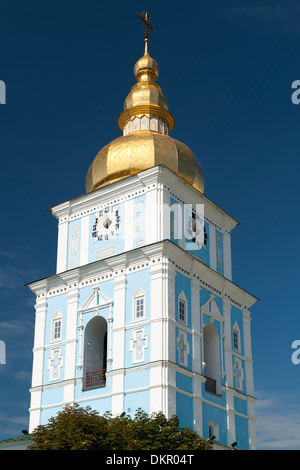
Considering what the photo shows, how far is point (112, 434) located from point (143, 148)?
1249cm

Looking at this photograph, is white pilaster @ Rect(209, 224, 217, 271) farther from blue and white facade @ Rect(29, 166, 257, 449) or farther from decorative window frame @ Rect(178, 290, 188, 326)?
decorative window frame @ Rect(178, 290, 188, 326)

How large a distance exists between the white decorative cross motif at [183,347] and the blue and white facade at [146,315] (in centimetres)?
3

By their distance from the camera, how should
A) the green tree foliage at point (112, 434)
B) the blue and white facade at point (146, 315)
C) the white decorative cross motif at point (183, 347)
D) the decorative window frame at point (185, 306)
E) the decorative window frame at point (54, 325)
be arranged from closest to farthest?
the green tree foliage at point (112, 434)
the blue and white facade at point (146, 315)
the white decorative cross motif at point (183, 347)
the decorative window frame at point (185, 306)
the decorative window frame at point (54, 325)

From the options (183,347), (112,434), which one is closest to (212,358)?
(183,347)

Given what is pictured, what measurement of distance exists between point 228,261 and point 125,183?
5.01m

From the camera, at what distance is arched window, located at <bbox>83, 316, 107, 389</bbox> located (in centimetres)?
2781

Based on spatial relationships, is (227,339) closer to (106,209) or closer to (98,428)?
(106,209)

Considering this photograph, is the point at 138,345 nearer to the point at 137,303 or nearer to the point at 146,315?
the point at 146,315

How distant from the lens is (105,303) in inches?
1118

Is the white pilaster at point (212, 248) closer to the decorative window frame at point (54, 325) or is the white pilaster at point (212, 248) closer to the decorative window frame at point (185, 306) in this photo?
the decorative window frame at point (185, 306)

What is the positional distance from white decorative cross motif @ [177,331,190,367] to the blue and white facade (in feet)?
0.11

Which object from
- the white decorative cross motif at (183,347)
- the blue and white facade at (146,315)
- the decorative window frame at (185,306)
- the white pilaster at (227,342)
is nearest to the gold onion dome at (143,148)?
the blue and white facade at (146,315)

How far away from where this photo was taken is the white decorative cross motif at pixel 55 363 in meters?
28.6
